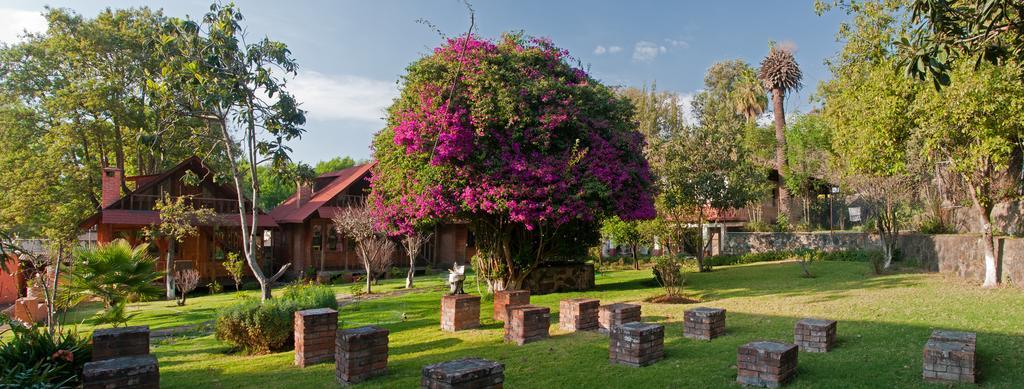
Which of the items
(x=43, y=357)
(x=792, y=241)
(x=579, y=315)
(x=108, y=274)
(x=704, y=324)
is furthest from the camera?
(x=792, y=241)

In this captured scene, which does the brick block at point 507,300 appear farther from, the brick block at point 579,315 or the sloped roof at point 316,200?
the sloped roof at point 316,200

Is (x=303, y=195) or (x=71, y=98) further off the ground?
(x=71, y=98)

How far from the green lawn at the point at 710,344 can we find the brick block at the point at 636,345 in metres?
0.17

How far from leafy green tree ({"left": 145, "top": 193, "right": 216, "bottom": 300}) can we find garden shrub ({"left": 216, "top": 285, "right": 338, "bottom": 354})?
702 cm

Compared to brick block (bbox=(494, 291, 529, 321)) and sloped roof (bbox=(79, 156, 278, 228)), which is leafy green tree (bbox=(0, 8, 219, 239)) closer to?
sloped roof (bbox=(79, 156, 278, 228))

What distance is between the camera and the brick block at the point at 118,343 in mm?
7660

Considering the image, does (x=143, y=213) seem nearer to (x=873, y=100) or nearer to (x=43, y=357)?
(x=43, y=357)

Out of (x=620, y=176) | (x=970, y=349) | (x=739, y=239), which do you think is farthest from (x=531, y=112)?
(x=739, y=239)

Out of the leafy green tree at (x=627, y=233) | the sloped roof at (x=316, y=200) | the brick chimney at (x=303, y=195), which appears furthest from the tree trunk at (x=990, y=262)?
the brick chimney at (x=303, y=195)

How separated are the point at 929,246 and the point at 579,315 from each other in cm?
1513

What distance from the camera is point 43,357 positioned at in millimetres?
7129

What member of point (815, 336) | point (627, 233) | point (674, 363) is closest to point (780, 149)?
point (627, 233)

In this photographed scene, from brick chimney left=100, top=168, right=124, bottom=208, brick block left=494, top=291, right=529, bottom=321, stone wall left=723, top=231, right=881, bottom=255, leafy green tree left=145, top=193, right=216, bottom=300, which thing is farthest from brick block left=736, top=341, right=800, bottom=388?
stone wall left=723, top=231, right=881, bottom=255

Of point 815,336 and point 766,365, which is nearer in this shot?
point 766,365
